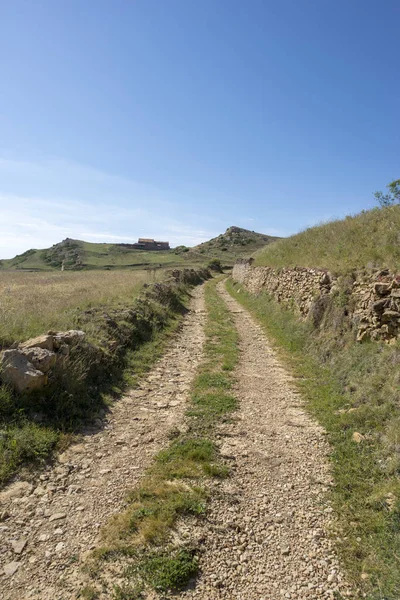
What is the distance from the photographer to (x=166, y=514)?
171 inches

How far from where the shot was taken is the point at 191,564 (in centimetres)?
368

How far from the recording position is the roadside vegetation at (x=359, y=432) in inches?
152

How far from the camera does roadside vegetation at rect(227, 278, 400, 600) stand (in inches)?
152

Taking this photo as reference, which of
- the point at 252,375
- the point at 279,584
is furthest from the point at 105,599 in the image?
the point at 252,375

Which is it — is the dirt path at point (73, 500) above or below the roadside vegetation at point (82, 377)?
below

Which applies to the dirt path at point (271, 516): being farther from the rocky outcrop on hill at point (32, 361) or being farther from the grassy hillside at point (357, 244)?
the grassy hillside at point (357, 244)

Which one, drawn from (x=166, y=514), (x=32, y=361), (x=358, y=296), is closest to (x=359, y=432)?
(x=166, y=514)

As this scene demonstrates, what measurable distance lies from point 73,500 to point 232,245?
102031 millimetres

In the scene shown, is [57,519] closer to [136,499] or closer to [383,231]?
[136,499]

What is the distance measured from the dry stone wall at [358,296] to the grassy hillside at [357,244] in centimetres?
46

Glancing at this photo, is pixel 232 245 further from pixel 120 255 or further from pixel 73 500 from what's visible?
pixel 73 500

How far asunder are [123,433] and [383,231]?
1083cm

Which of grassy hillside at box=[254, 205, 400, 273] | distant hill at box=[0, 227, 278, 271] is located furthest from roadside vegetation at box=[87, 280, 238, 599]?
distant hill at box=[0, 227, 278, 271]

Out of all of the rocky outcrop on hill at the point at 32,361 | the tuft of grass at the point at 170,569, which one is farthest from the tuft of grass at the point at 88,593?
the rocky outcrop on hill at the point at 32,361
